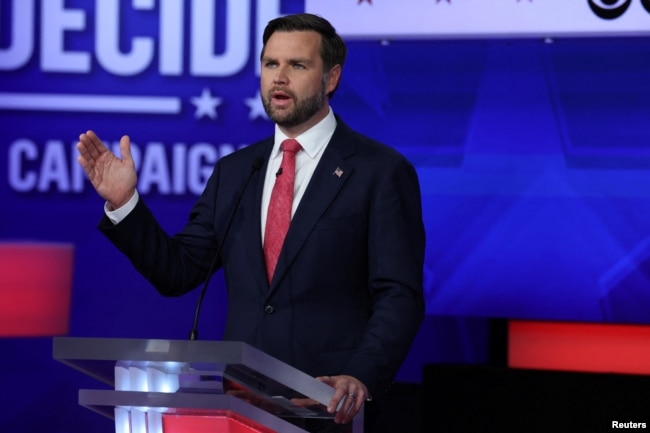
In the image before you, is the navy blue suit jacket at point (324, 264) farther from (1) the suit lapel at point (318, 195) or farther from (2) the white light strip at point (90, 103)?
(2) the white light strip at point (90, 103)

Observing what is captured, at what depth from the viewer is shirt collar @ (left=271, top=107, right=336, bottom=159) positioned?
9.30 feet

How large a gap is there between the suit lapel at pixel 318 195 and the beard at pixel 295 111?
3.7 inches

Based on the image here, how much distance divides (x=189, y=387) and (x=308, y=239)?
0.78 metres

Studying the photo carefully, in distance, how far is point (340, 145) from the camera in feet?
9.29

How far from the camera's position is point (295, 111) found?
109 inches

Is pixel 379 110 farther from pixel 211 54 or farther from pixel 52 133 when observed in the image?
pixel 52 133

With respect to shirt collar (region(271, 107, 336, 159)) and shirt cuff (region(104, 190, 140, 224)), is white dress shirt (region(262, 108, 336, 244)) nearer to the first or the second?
shirt collar (region(271, 107, 336, 159))

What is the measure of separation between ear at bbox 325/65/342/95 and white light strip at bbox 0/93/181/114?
150 centimetres

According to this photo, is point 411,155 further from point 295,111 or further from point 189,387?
point 189,387

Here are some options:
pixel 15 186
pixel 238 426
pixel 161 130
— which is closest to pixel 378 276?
pixel 238 426

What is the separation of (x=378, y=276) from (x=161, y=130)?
1.93 m

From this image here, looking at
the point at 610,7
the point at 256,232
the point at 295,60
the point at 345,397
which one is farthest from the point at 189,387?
the point at 610,7

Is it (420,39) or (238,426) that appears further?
(420,39)

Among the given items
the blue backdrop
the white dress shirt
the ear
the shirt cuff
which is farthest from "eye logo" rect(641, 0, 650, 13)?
the shirt cuff
